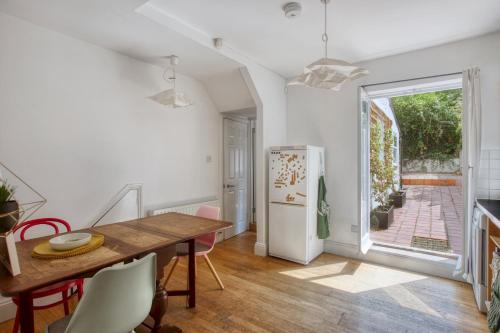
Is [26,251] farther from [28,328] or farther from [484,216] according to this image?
[484,216]

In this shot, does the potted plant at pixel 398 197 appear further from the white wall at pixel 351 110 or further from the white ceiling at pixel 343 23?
the white ceiling at pixel 343 23

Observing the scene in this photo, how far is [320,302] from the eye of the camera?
92.4 inches

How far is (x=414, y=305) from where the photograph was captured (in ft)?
7.47

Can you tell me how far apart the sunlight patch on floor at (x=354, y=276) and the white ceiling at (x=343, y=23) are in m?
2.57

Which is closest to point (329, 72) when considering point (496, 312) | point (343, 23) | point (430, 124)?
point (343, 23)

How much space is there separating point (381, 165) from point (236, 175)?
2.37 meters

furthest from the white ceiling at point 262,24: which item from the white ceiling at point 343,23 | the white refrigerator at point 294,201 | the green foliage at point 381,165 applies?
the green foliage at point 381,165

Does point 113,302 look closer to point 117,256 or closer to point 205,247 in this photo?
point 117,256

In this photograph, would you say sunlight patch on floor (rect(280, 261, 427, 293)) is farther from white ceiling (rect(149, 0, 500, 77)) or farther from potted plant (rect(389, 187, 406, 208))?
white ceiling (rect(149, 0, 500, 77))

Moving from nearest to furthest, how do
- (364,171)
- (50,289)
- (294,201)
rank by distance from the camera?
(50,289) → (294,201) → (364,171)

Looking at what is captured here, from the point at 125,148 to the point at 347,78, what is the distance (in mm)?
2414

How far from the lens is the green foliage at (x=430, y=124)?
10.4 ft

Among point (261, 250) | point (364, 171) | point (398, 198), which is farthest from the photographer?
point (398, 198)

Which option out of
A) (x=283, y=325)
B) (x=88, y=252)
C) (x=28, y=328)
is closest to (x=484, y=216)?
(x=283, y=325)
